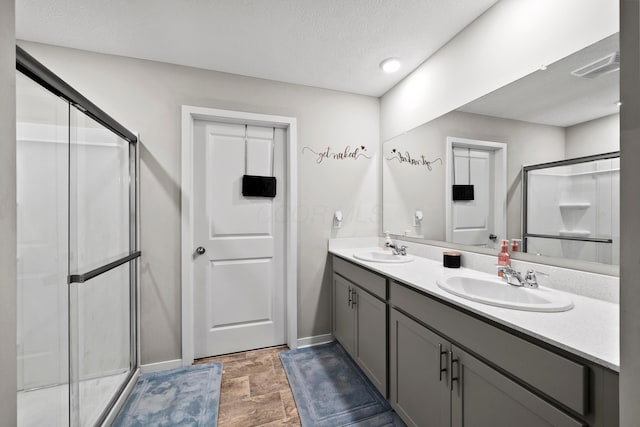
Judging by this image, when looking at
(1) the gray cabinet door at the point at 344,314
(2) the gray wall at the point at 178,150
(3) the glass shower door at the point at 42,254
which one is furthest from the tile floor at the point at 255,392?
(3) the glass shower door at the point at 42,254

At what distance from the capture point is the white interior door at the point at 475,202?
1.64m

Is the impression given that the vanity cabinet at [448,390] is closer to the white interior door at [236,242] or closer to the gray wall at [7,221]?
Result: the white interior door at [236,242]

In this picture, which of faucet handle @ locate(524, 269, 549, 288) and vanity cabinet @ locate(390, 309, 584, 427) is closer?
vanity cabinet @ locate(390, 309, 584, 427)

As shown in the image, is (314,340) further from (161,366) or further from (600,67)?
(600,67)

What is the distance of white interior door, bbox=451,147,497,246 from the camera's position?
164 cm

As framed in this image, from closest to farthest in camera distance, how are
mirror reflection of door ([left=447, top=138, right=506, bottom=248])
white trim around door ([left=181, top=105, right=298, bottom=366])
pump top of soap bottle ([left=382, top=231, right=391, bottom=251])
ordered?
mirror reflection of door ([left=447, top=138, right=506, bottom=248])
white trim around door ([left=181, top=105, right=298, bottom=366])
pump top of soap bottle ([left=382, top=231, right=391, bottom=251])

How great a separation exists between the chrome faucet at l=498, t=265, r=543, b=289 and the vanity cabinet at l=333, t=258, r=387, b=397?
2.05ft

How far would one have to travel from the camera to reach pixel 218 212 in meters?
2.32

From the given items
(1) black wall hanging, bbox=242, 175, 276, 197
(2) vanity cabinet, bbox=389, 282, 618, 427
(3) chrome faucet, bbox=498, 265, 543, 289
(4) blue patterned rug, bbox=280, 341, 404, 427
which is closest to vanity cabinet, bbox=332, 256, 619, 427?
(2) vanity cabinet, bbox=389, 282, 618, 427

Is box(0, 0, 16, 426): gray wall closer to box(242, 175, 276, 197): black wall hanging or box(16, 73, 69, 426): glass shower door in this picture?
box(16, 73, 69, 426): glass shower door

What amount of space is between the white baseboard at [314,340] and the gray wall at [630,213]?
7.24 ft

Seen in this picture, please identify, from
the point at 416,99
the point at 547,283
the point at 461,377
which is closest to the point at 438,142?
the point at 416,99

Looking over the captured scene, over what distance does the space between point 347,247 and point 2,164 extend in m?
2.19

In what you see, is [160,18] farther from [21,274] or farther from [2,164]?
[21,274]
